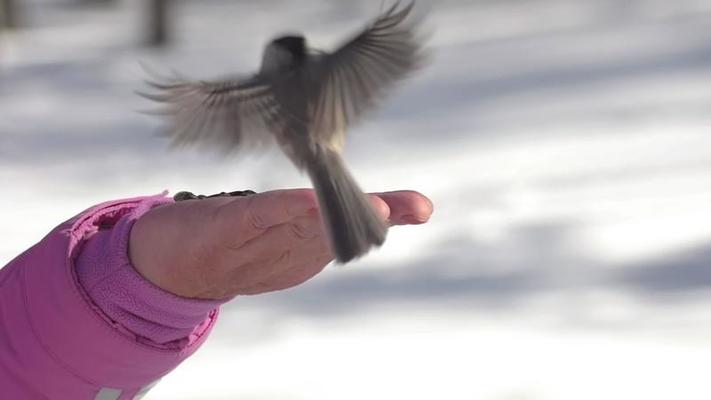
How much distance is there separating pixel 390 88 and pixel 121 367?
0.36 m

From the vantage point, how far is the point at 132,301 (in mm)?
1017

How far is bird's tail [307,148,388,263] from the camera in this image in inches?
36.7

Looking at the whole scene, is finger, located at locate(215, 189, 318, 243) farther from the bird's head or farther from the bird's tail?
the bird's head

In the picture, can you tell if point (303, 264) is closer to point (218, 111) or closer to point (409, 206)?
point (409, 206)

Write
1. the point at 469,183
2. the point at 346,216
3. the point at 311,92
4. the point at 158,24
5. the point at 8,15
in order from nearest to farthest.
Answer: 1. the point at 346,216
2. the point at 311,92
3. the point at 469,183
4. the point at 158,24
5. the point at 8,15

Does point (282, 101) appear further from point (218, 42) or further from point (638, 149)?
point (218, 42)

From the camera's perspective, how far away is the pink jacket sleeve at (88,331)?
1.01m

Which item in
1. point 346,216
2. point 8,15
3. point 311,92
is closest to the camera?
point 346,216

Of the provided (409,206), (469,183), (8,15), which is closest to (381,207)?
(409,206)

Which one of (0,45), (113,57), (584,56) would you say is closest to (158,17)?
(113,57)

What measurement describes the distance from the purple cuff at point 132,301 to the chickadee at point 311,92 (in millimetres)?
162

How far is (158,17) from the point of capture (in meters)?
3.26

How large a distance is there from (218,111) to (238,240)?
0.22m

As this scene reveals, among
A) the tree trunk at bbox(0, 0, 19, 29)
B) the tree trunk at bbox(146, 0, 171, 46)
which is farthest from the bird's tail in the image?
the tree trunk at bbox(0, 0, 19, 29)
